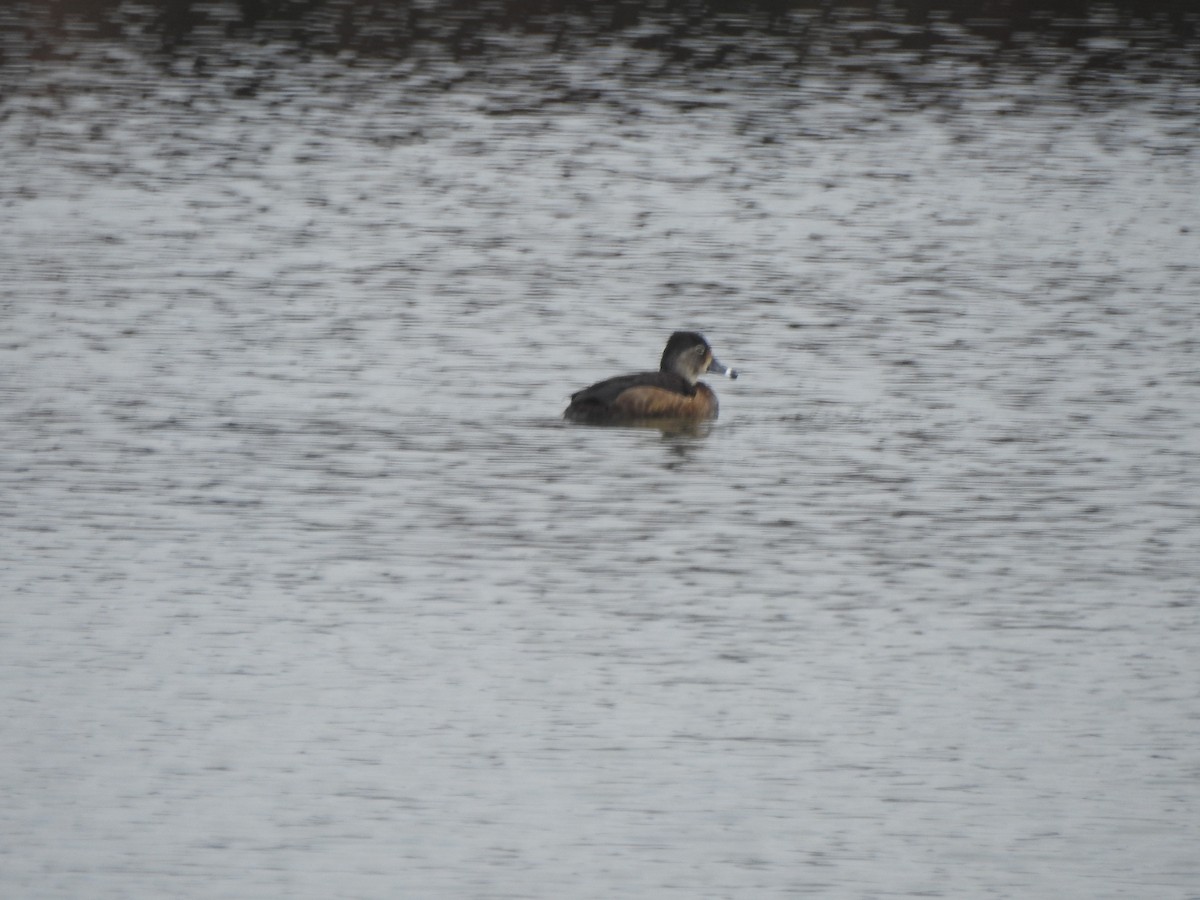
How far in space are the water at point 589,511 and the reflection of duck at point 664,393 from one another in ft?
0.57

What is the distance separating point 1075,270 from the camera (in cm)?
2125

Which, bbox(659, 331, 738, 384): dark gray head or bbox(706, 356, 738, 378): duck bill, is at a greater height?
bbox(659, 331, 738, 384): dark gray head

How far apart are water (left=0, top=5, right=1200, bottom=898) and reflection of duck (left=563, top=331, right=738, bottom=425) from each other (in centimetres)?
17

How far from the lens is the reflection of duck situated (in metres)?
15.9

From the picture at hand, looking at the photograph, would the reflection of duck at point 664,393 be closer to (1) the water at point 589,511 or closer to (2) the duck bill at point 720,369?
(2) the duck bill at point 720,369

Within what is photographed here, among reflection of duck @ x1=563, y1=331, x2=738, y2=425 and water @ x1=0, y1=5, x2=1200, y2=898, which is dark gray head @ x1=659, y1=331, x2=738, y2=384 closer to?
reflection of duck @ x1=563, y1=331, x2=738, y2=425

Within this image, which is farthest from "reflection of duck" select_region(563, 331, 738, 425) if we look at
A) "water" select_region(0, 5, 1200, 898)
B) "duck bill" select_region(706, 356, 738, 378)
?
"water" select_region(0, 5, 1200, 898)

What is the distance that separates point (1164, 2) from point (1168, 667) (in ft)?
99.2

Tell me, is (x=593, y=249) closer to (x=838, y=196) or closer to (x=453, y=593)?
(x=838, y=196)

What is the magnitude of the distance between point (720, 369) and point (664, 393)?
0.85 m

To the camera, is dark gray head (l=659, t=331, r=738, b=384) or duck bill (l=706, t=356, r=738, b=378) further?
duck bill (l=706, t=356, r=738, b=378)

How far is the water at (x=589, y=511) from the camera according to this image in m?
9.03

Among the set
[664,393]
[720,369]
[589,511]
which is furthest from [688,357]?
[589,511]

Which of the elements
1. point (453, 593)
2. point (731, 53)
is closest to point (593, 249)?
point (453, 593)
